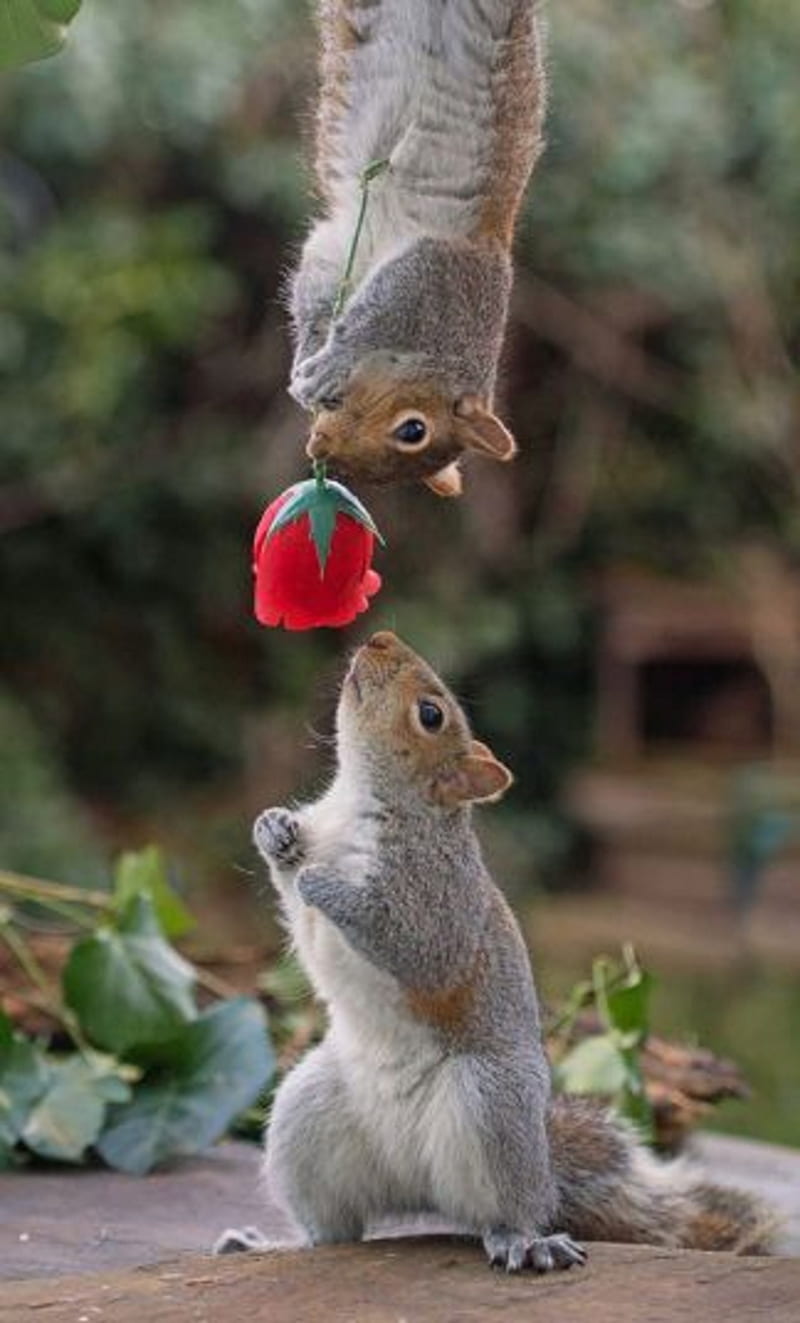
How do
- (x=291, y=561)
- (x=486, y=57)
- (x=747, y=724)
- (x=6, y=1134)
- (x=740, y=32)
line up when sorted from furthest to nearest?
(x=747, y=724), (x=740, y=32), (x=6, y=1134), (x=486, y=57), (x=291, y=561)

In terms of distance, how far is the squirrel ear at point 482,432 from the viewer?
2.84 meters

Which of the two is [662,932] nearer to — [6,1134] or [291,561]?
[6,1134]

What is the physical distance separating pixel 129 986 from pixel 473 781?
43.9 inches

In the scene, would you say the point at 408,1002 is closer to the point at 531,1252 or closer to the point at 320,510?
the point at 531,1252

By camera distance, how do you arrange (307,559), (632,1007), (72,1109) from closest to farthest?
1. (307,559)
2. (72,1109)
3. (632,1007)

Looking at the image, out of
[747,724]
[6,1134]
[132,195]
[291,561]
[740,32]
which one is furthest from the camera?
[747,724]

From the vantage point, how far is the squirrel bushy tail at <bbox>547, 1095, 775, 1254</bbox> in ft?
10.2

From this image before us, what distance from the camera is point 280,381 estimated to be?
932 centimetres

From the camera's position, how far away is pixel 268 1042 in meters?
3.86

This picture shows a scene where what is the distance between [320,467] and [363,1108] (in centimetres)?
73

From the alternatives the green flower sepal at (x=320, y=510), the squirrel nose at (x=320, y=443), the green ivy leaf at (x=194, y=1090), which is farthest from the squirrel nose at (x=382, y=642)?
the green ivy leaf at (x=194, y=1090)

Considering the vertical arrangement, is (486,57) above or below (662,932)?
below

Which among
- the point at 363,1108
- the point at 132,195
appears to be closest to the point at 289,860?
the point at 363,1108

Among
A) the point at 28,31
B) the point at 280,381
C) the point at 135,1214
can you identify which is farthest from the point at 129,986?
the point at 280,381
